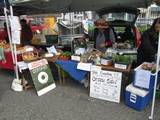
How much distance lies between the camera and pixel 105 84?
13.5 feet

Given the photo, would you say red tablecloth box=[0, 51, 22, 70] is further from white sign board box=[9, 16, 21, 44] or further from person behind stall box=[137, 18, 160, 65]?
person behind stall box=[137, 18, 160, 65]

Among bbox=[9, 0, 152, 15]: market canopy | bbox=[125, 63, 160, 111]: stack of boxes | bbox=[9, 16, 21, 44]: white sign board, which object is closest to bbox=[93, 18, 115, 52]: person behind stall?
bbox=[9, 0, 152, 15]: market canopy

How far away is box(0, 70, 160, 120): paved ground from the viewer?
3.65 meters

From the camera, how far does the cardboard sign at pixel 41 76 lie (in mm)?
4502

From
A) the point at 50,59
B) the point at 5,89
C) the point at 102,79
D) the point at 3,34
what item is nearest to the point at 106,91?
the point at 102,79

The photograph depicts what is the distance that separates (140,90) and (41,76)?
6.97 feet

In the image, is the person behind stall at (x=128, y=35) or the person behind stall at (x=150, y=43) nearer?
the person behind stall at (x=150, y=43)

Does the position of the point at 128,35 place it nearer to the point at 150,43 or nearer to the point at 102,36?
the point at 102,36

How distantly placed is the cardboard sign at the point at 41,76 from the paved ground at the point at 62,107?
148 millimetres

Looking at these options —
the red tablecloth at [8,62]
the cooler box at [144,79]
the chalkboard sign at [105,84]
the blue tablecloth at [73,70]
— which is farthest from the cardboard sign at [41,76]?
the cooler box at [144,79]

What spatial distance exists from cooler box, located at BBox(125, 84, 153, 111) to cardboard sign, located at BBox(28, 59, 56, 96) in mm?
1784

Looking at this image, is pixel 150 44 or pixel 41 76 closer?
pixel 150 44

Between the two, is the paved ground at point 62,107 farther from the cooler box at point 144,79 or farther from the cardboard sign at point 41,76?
the cooler box at point 144,79

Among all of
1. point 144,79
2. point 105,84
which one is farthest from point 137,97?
point 105,84
